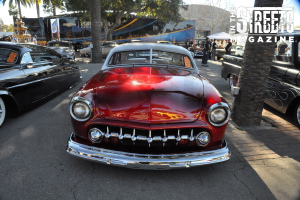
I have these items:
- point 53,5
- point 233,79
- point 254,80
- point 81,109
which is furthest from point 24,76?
point 53,5

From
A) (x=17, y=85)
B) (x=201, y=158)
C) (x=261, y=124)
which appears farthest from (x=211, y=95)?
(x=17, y=85)

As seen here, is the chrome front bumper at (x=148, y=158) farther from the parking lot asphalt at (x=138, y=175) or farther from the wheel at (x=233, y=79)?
the wheel at (x=233, y=79)

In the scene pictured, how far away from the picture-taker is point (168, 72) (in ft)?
10.6

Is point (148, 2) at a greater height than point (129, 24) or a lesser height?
greater

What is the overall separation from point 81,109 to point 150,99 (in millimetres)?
782

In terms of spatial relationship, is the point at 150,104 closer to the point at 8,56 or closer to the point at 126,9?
the point at 8,56

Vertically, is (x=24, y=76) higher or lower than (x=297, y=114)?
higher

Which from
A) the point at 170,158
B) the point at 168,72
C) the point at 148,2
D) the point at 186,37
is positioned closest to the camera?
the point at 170,158

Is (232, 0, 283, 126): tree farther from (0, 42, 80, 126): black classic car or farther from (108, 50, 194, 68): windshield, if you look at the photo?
(0, 42, 80, 126): black classic car

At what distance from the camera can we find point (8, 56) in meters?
4.01

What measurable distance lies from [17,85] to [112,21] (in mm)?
20525

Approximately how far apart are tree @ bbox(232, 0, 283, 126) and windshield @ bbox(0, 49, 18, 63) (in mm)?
4280

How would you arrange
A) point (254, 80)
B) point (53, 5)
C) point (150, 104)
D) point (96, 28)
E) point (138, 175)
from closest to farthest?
point (150, 104) → point (138, 175) → point (254, 80) → point (96, 28) → point (53, 5)

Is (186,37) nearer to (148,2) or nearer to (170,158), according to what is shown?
(148,2)
